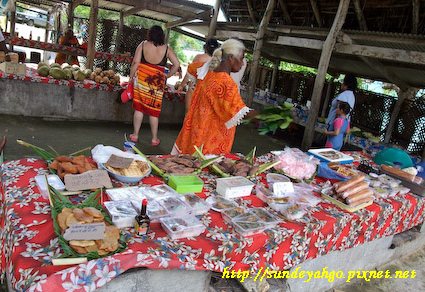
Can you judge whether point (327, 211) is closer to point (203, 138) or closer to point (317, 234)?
point (317, 234)

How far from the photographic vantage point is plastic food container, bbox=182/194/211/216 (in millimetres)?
1821

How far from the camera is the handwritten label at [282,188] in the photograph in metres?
2.21

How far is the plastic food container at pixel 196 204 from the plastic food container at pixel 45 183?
0.68 m

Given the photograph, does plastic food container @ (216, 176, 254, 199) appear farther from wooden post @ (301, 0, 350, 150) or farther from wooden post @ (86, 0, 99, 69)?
wooden post @ (86, 0, 99, 69)

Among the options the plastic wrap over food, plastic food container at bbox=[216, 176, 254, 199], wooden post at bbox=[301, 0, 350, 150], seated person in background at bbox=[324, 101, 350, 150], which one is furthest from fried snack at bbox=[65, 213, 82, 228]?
→ wooden post at bbox=[301, 0, 350, 150]

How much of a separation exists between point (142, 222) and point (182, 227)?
19cm

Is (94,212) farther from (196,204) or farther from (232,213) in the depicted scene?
(232,213)

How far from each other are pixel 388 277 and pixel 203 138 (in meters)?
2.26

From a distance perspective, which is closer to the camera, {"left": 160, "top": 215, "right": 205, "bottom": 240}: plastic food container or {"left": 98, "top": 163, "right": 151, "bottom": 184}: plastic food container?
{"left": 160, "top": 215, "right": 205, "bottom": 240}: plastic food container

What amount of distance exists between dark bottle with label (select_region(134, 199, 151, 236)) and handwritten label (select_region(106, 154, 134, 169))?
558 mm

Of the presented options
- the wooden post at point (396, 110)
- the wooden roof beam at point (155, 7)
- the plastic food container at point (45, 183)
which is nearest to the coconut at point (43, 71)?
the wooden roof beam at point (155, 7)

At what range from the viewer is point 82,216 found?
143 cm

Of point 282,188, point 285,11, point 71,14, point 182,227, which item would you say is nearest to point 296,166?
point 282,188

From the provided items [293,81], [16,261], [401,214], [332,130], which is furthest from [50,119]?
[293,81]
